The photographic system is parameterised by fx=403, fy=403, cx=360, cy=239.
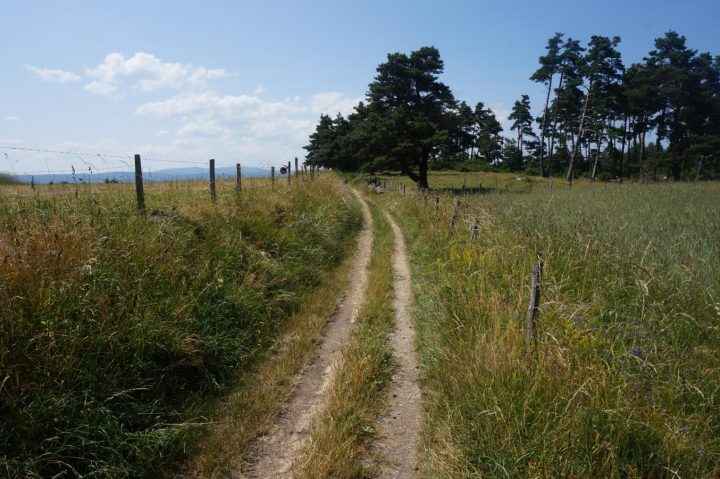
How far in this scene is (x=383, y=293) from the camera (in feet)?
25.6

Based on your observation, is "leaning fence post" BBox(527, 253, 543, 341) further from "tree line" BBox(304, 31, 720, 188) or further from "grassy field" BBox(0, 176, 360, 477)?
"tree line" BBox(304, 31, 720, 188)

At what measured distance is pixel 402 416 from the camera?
4.08 m

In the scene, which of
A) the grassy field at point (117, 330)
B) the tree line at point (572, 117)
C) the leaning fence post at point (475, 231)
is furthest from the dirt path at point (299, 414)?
the tree line at point (572, 117)

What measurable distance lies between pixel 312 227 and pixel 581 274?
720 cm

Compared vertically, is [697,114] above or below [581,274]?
above

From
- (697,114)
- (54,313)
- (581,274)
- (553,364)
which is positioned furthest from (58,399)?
(697,114)

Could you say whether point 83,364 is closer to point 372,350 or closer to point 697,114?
point 372,350

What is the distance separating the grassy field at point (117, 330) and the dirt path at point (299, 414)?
64 cm

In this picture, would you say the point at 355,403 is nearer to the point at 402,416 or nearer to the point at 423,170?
the point at 402,416

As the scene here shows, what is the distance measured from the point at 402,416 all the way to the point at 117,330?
2.93 m

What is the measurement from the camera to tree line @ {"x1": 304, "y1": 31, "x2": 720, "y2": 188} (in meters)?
35.9

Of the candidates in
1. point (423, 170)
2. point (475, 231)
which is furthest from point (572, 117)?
point (475, 231)

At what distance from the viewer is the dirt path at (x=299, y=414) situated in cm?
337

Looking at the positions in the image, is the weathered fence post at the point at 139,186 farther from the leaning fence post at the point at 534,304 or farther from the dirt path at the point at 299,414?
the leaning fence post at the point at 534,304
